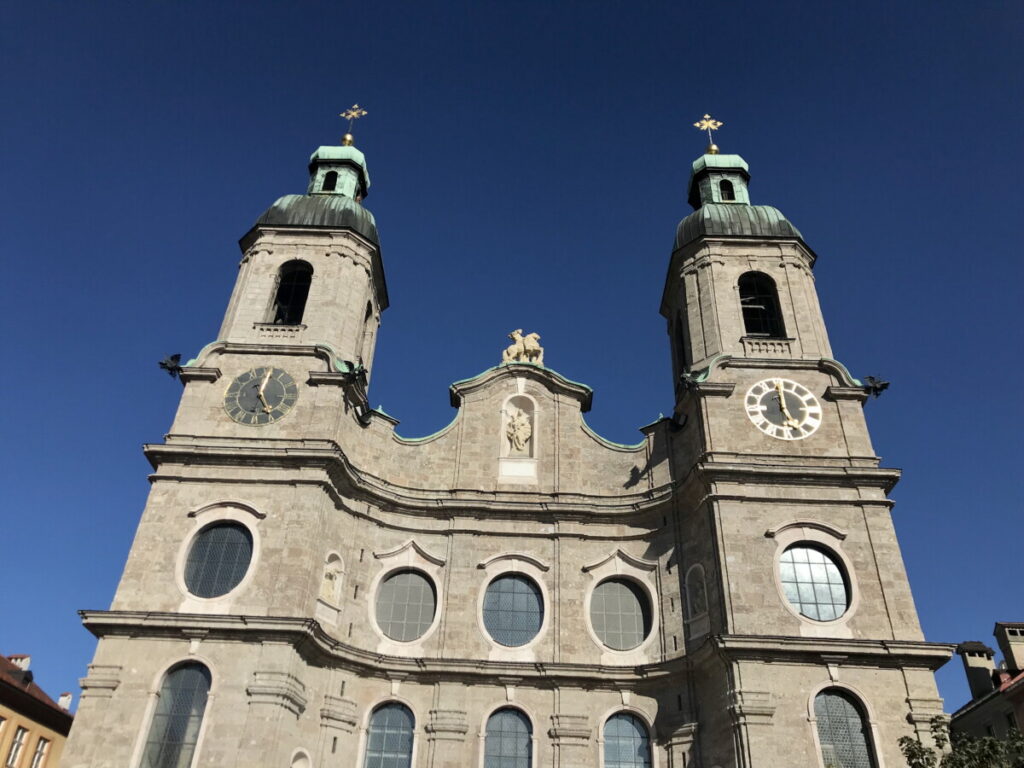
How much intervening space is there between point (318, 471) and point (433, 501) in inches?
143

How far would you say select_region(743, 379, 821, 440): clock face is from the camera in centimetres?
2430

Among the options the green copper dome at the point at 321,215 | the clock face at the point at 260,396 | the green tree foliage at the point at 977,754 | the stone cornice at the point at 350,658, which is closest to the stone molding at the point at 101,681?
the stone cornice at the point at 350,658

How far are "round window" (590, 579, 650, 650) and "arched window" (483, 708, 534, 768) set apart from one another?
3.14m

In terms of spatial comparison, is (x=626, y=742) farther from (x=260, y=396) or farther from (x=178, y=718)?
(x=260, y=396)

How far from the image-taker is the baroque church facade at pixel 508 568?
19344 mm

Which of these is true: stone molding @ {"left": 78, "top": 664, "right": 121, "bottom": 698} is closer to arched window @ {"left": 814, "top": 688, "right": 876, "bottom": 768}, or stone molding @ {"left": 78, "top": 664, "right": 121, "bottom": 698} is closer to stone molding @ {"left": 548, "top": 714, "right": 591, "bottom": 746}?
stone molding @ {"left": 548, "top": 714, "right": 591, "bottom": 746}

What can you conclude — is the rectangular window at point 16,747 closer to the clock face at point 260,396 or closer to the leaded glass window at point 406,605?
the clock face at point 260,396

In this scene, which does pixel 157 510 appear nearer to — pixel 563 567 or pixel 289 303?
pixel 289 303

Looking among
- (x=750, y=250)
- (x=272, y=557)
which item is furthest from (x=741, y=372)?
(x=272, y=557)

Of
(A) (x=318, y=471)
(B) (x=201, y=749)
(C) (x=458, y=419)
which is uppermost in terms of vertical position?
(C) (x=458, y=419)

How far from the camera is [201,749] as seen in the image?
18.4 metres

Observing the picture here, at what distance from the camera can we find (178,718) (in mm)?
19094

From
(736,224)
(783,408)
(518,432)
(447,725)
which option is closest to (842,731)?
(783,408)

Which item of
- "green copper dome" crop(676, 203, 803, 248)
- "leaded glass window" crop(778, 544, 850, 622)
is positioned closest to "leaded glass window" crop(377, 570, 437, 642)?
"leaded glass window" crop(778, 544, 850, 622)
